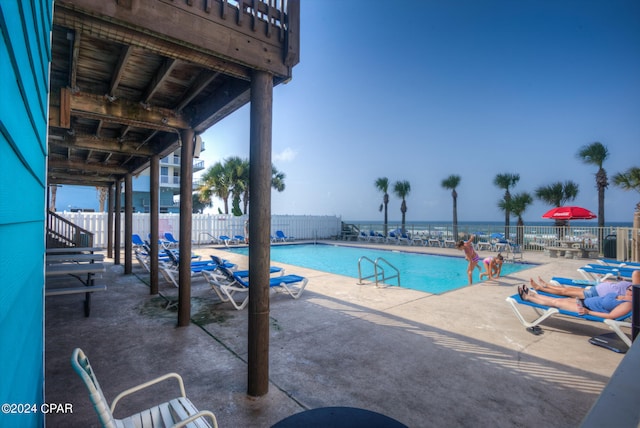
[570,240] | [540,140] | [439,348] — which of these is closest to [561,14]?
[570,240]

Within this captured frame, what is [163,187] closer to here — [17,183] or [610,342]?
[17,183]

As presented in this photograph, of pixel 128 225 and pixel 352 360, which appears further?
pixel 128 225

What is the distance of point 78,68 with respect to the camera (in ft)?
11.0

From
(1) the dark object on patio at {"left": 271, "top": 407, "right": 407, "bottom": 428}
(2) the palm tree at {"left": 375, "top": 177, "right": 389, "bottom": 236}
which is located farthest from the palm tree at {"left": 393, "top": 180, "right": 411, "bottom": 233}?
(1) the dark object on patio at {"left": 271, "top": 407, "right": 407, "bottom": 428}

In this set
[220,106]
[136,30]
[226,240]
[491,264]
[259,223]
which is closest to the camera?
[136,30]

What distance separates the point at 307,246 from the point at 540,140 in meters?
45.1

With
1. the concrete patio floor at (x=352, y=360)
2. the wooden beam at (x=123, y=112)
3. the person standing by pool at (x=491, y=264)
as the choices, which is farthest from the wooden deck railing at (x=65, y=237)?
the person standing by pool at (x=491, y=264)

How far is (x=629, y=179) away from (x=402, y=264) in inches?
445

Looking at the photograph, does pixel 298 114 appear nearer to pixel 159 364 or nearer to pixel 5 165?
pixel 159 364

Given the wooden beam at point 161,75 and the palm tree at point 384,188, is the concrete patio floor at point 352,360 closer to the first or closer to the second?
the wooden beam at point 161,75

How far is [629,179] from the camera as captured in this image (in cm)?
1362

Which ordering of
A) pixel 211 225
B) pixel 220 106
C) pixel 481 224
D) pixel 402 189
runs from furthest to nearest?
pixel 481 224 < pixel 402 189 < pixel 211 225 < pixel 220 106

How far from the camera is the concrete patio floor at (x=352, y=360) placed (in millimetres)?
2561

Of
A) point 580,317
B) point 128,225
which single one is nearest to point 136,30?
point 580,317
